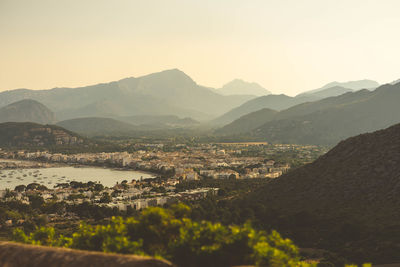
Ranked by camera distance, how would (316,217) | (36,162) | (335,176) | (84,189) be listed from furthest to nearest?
(36,162) < (84,189) < (335,176) < (316,217)

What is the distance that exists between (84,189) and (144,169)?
47047mm

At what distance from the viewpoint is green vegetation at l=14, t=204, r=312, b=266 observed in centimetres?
2312

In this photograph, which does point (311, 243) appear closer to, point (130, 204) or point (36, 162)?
point (130, 204)

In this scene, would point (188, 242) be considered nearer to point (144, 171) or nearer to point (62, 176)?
point (62, 176)

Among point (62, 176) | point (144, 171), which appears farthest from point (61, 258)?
point (144, 171)

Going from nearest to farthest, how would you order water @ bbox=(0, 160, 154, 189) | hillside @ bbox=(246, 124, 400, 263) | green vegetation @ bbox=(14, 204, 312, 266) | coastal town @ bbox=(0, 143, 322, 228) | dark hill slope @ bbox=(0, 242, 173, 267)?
1. dark hill slope @ bbox=(0, 242, 173, 267)
2. green vegetation @ bbox=(14, 204, 312, 266)
3. hillside @ bbox=(246, 124, 400, 263)
4. coastal town @ bbox=(0, 143, 322, 228)
5. water @ bbox=(0, 160, 154, 189)

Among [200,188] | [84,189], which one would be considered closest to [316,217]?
[200,188]

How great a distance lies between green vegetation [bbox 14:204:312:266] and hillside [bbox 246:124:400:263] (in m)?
22.5

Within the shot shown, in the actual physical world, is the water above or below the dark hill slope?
below

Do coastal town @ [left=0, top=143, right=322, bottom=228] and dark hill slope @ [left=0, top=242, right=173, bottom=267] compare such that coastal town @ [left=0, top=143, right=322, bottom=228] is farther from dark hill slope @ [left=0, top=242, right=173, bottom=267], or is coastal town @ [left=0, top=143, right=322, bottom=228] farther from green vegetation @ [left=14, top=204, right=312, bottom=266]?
dark hill slope @ [left=0, top=242, right=173, bottom=267]

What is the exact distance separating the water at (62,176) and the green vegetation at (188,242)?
95119 millimetres

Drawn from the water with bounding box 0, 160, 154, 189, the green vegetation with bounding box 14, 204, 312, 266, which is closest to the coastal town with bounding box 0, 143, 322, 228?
the water with bounding box 0, 160, 154, 189

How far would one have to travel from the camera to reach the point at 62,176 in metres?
136

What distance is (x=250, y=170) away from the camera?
129250 millimetres
